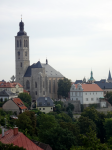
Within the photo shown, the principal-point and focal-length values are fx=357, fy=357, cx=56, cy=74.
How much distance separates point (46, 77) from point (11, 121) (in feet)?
138

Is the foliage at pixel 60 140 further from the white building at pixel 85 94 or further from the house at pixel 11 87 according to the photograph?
the house at pixel 11 87

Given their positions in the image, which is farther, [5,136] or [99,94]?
[99,94]

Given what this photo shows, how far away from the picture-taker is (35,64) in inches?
4018

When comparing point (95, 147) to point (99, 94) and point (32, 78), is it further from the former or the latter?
point (32, 78)

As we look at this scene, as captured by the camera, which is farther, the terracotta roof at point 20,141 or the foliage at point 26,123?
the foliage at point 26,123

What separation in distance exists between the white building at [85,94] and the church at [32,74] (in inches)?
483

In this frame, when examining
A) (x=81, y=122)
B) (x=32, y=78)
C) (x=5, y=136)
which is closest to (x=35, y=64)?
(x=32, y=78)

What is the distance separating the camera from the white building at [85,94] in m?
88.3

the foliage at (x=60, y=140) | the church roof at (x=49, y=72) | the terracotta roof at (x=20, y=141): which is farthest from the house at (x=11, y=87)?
the terracotta roof at (x=20, y=141)

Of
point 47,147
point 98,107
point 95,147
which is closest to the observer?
point 95,147

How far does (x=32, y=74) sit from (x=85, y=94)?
1869cm

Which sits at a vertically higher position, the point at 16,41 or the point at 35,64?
the point at 16,41

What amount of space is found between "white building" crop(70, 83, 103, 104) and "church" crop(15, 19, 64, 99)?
12.3 metres

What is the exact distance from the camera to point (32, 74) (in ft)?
329
